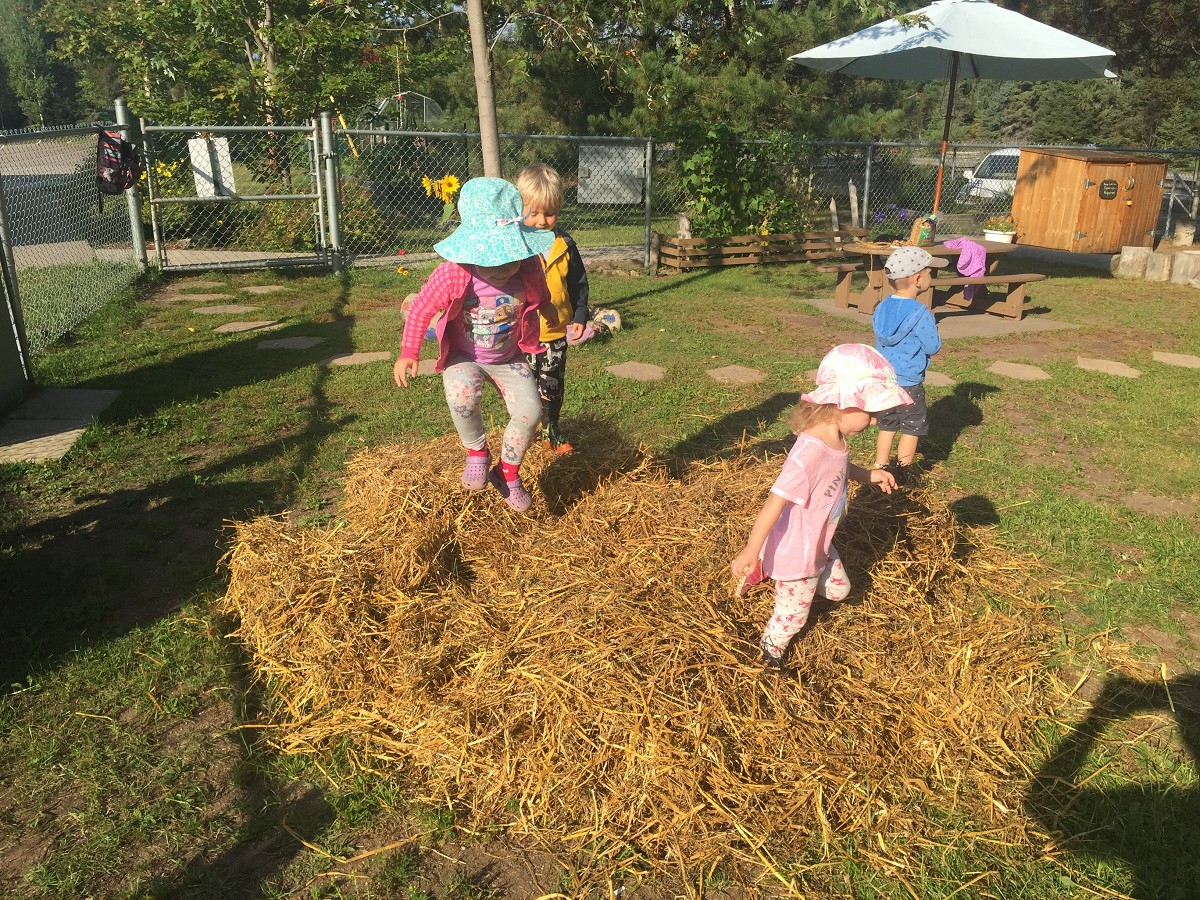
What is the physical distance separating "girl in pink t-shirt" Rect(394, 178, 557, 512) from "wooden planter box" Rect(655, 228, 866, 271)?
860 centimetres

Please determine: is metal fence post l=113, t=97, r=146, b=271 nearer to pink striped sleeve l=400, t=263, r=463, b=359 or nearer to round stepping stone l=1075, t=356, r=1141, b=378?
pink striped sleeve l=400, t=263, r=463, b=359

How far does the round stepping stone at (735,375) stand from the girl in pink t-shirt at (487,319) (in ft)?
10.7

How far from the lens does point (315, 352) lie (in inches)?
294

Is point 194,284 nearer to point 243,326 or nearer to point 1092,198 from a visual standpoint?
point 243,326

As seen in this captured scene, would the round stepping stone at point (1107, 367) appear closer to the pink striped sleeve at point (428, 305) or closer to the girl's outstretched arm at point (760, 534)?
the girl's outstretched arm at point (760, 534)

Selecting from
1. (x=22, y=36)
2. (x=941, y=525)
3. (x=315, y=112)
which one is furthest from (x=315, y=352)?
(x=22, y=36)

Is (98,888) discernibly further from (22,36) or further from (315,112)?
(22,36)

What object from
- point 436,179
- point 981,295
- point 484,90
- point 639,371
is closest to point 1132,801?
point 639,371

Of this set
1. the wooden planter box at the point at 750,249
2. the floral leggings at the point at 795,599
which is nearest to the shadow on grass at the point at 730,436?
the floral leggings at the point at 795,599

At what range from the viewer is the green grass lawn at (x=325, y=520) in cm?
238

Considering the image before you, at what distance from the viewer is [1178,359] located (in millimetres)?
7832

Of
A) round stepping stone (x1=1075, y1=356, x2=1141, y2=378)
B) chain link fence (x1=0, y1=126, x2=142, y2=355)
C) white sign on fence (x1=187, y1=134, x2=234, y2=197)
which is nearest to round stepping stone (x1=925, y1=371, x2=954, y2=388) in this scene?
round stepping stone (x1=1075, y1=356, x2=1141, y2=378)

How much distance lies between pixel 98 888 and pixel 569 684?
1350 mm

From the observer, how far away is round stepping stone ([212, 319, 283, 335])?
8.12 m
